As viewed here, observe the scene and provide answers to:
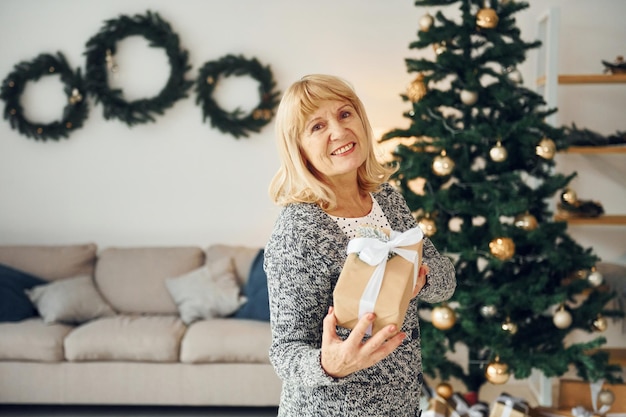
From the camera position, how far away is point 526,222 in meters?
2.84

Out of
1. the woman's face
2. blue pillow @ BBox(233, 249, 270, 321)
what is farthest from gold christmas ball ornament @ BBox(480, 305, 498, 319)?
the woman's face

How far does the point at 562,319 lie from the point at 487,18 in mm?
1299

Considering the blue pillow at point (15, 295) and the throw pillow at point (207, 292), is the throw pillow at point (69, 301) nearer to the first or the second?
the blue pillow at point (15, 295)

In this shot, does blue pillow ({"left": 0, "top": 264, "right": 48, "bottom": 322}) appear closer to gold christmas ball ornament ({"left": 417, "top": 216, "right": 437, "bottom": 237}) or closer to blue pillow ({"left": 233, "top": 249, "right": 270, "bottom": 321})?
blue pillow ({"left": 233, "top": 249, "right": 270, "bottom": 321})

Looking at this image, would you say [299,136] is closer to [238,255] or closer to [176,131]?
[238,255]

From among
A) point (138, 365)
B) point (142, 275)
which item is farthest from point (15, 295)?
point (138, 365)

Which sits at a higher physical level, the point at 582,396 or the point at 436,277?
the point at 436,277

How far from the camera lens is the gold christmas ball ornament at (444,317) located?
2836 mm

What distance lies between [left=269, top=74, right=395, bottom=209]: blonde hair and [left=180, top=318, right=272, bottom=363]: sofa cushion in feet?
7.36

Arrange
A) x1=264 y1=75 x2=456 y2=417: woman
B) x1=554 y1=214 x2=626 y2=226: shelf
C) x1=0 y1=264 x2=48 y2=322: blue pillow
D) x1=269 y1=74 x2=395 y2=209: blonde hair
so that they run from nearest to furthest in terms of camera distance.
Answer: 1. x1=264 y1=75 x2=456 y2=417: woman
2. x1=269 y1=74 x2=395 y2=209: blonde hair
3. x1=554 y1=214 x2=626 y2=226: shelf
4. x1=0 y1=264 x2=48 y2=322: blue pillow

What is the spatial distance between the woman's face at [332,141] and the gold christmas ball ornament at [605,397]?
6.60 feet

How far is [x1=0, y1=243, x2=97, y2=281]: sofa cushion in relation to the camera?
4.02m

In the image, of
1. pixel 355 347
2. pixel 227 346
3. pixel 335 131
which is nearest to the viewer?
pixel 355 347

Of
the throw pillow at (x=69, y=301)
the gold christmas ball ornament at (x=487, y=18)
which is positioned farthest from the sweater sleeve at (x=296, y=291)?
the throw pillow at (x=69, y=301)
